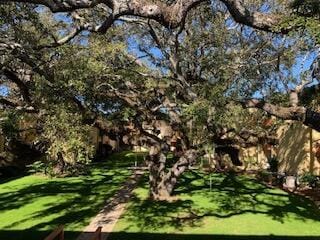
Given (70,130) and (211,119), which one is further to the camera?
(211,119)

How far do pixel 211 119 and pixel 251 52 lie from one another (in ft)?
18.5

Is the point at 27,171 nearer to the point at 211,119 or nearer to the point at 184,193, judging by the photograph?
the point at 184,193

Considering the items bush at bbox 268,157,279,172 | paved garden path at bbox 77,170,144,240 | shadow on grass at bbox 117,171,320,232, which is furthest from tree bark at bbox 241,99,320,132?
bush at bbox 268,157,279,172

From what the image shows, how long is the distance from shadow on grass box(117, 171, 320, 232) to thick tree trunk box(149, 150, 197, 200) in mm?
503

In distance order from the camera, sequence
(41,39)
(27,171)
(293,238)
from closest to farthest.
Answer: (293,238), (41,39), (27,171)

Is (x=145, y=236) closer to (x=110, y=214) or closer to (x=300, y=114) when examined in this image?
(x=110, y=214)

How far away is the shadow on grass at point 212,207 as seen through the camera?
48.7ft

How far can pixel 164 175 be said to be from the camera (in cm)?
2011

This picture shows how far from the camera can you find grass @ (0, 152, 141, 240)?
1358cm

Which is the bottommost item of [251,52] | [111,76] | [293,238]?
[293,238]

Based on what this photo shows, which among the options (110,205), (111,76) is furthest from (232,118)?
(110,205)

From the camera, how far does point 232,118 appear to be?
16.0 m

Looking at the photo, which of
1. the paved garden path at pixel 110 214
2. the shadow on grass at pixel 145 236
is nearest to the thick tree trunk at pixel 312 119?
the shadow on grass at pixel 145 236

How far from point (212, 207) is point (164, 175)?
10.9 feet
